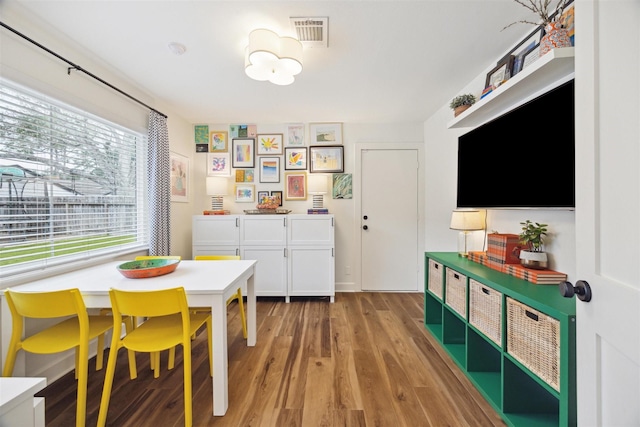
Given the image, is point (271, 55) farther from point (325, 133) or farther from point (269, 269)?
point (269, 269)

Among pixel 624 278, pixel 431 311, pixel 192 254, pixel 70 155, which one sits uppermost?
pixel 70 155

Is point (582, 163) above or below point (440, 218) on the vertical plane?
above

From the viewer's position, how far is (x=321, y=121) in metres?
3.45

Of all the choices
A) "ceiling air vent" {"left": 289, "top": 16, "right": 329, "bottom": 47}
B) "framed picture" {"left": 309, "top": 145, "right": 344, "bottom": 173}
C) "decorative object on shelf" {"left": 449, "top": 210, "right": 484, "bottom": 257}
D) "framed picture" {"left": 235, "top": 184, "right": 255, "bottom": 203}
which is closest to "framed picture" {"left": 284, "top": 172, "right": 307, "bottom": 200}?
"framed picture" {"left": 309, "top": 145, "right": 344, "bottom": 173}

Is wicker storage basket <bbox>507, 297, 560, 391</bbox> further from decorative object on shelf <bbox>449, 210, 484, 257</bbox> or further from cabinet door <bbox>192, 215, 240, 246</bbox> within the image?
cabinet door <bbox>192, 215, 240, 246</bbox>

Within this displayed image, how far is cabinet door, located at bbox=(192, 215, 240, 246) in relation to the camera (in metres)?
3.17

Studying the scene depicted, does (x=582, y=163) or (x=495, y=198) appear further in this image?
(x=495, y=198)

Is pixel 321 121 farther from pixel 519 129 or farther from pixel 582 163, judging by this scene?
pixel 582 163

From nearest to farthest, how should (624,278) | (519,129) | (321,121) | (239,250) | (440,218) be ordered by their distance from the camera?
(624,278)
(519,129)
(440,218)
(239,250)
(321,121)

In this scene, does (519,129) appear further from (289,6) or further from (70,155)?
(70,155)

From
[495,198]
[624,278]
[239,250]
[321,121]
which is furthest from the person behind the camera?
[321,121]

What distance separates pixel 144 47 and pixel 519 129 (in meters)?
2.74

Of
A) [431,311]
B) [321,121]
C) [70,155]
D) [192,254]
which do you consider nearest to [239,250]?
[192,254]

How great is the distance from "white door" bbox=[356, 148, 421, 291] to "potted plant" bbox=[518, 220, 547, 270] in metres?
1.91
